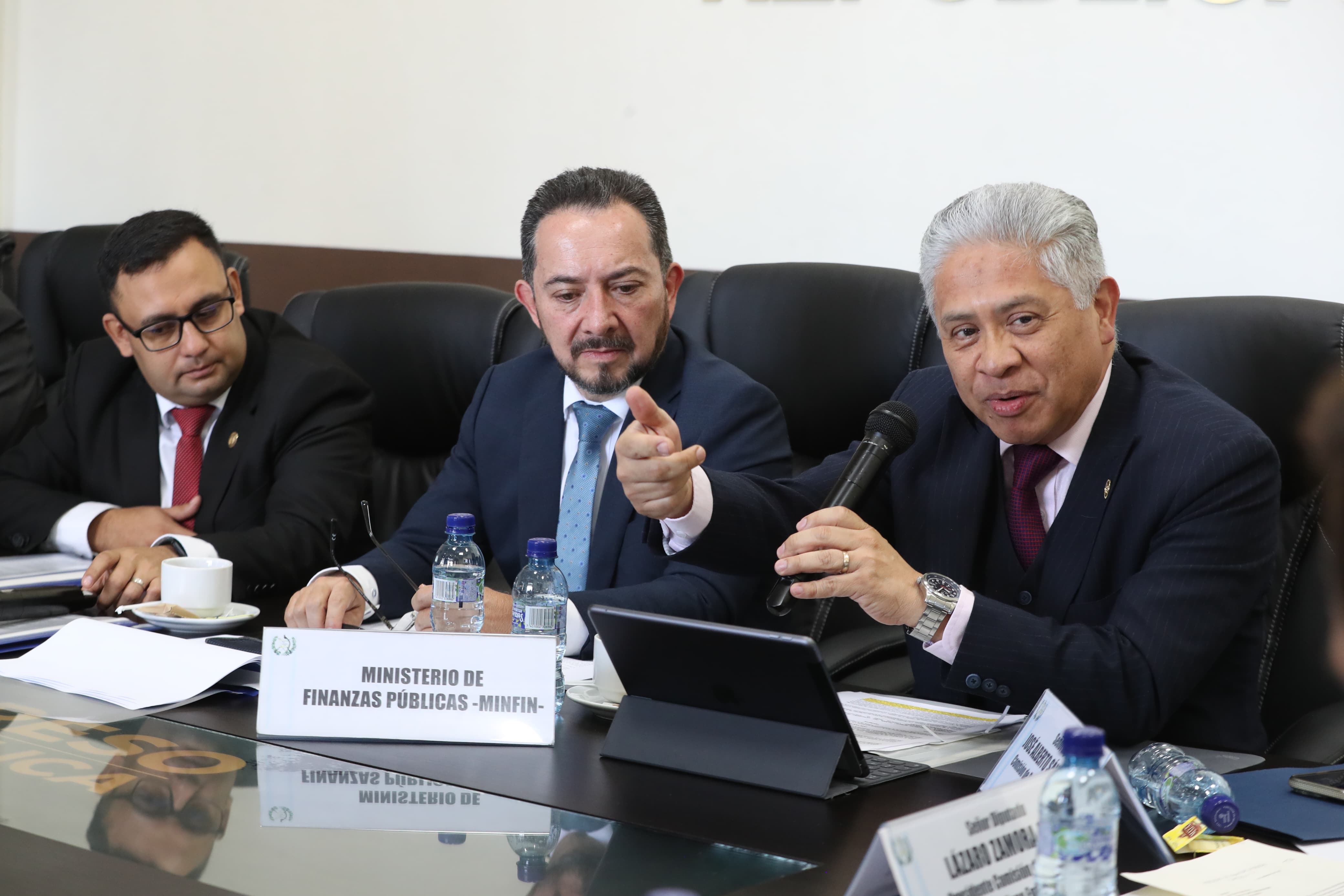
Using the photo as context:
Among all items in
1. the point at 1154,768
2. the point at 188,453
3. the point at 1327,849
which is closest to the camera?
the point at 1327,849

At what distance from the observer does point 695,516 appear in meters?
1.86

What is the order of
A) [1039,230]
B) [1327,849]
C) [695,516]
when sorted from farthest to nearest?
[695,516]
[1039,230]
[1327,849]

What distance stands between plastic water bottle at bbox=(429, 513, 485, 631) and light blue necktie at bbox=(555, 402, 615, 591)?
0.39 meters

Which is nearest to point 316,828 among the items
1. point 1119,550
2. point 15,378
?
point 1119,550

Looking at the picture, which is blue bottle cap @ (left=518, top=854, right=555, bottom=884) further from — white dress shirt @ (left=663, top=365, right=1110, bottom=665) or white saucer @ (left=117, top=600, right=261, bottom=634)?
white saucer @ (left=117, top=600, right=261, bottom=634)

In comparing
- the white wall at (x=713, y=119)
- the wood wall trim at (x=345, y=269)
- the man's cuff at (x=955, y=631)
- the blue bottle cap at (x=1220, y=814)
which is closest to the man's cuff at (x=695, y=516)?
the man's cuff at (x=955, y=631)

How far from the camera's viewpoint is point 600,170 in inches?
92.0

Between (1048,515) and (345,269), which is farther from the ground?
(345,269)

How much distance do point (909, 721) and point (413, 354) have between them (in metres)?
1.86

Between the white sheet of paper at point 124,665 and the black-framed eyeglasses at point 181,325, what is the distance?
110 cm

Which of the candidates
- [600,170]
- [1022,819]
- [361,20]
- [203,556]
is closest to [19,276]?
[361,20]

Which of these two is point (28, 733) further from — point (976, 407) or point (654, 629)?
point (976, 407)

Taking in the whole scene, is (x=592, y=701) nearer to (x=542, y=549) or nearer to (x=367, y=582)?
(x=542, y=549)

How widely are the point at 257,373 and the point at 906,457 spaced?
5.07ft
